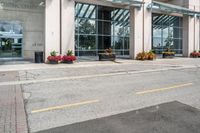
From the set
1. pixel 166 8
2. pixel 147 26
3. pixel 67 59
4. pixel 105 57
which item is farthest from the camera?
pixel 166 8

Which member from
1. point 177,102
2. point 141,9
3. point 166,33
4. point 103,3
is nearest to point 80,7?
point 103,3

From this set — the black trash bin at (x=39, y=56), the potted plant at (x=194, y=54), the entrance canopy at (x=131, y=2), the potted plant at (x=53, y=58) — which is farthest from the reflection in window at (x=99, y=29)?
the potted plant at (x=194, y=54)

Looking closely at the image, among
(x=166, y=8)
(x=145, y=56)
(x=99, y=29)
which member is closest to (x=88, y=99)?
(x=145, y=56)

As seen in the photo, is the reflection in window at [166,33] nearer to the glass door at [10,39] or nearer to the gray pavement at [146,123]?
the glass door at [10,39]

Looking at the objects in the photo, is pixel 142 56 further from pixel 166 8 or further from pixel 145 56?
pixel 166 8

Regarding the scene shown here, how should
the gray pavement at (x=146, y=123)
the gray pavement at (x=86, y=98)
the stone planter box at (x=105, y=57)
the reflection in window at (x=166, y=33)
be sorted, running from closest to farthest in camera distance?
the gray pavement at (x=146, y=123)
the gray pavement at (x=86, y=98)
the stone planter box at (x=105, y=57)
the reflection in window at (x=166, y=33)

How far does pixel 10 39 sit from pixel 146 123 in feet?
75.2

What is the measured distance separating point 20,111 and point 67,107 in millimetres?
1320

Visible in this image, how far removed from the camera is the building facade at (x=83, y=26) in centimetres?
2181

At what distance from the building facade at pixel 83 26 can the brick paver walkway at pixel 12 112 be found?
1224 centimetres

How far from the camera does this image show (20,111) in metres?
6.72

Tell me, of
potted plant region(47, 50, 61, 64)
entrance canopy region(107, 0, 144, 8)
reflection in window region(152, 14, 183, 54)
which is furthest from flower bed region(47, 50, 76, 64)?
reflection in window region(152, 14, 183, 54)

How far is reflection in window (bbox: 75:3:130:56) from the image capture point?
27.7 m

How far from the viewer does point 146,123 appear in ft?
18.9
